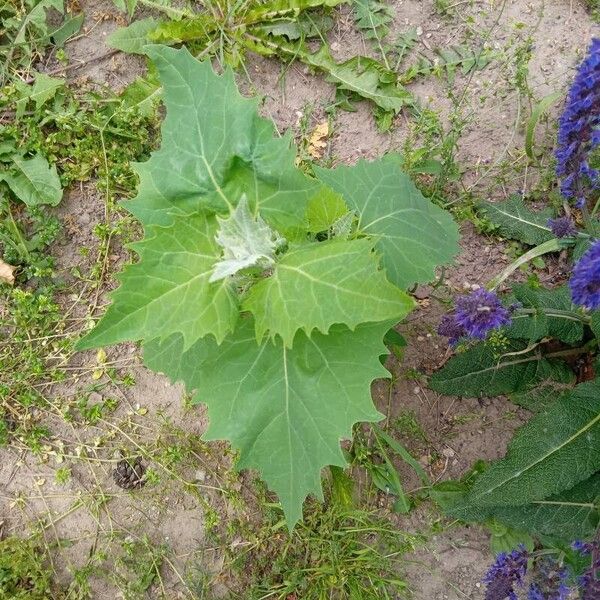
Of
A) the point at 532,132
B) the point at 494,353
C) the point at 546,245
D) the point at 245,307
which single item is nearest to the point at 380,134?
the point at 532,132

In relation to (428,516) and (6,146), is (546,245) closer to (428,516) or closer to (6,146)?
(428,516)

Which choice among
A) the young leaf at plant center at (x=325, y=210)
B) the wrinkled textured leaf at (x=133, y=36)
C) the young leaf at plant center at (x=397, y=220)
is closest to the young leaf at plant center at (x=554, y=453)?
the young leaf at plant center at (x=397, y=220)

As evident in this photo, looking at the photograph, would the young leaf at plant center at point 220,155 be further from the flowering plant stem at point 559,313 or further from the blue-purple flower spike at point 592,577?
the blue-purple flower spike at point 592,577

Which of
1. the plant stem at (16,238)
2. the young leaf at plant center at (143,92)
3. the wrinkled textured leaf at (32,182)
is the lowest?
the plant stem at (16,238)

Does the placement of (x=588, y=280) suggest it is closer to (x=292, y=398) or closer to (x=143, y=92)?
(x=292, y=398)

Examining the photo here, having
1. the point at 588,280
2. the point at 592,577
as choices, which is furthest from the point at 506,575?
the point at 588,280
